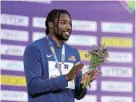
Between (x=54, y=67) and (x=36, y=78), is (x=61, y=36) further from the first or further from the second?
(x=36, y=78)

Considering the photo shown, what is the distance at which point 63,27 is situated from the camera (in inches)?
102

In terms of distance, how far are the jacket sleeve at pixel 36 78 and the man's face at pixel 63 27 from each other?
0.53ft

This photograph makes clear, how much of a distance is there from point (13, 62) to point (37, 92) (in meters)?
1.75

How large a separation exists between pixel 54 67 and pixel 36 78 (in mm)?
126

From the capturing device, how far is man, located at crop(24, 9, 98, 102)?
8.05 feet

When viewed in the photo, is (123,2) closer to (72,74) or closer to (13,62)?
(13,62)

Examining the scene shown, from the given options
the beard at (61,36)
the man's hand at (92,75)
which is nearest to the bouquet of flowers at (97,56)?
the man's hand at (92,75)

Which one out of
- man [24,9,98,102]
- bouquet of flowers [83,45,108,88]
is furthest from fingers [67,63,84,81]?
bouquet of flowers [83,45,108,88]

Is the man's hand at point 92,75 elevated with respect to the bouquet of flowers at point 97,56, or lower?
lower

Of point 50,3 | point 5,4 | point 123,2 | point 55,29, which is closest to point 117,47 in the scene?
point 123,2

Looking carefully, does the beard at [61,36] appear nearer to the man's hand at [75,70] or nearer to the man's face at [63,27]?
the man's face at [63,27]

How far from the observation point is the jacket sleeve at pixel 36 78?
2449 millimetres

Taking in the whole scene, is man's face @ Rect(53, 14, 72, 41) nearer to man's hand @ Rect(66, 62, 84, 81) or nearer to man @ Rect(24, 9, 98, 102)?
man @ Rect(24, 9, 98, 102)

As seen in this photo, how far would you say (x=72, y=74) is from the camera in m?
2.42
